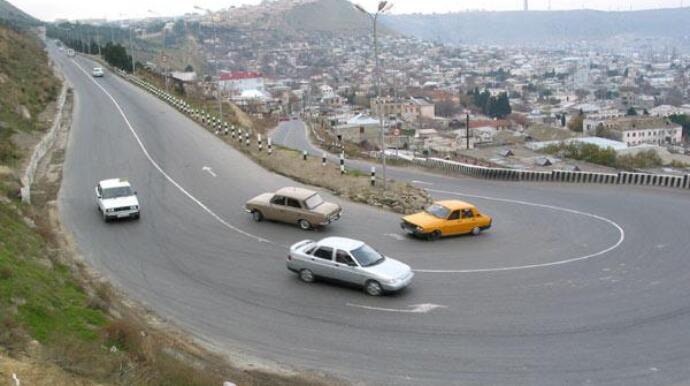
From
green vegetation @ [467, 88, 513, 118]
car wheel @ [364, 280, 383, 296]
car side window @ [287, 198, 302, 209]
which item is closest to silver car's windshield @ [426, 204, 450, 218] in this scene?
car side window @ [287, 198, 302, 209]

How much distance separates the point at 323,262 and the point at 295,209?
507 centimetres

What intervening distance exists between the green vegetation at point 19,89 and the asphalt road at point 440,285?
7771 millimetres

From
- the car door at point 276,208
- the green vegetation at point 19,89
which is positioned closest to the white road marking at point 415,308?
the car door at point 276,208

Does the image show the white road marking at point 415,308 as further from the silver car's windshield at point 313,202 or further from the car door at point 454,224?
the silver car's windshield at point 313,202

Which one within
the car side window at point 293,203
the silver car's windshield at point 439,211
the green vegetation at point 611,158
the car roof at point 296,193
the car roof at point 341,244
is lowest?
the green vegetation at point 611,158

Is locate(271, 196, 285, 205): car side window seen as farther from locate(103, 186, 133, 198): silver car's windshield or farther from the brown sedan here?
locate(103, 186, 133, 198): silver car's windshield

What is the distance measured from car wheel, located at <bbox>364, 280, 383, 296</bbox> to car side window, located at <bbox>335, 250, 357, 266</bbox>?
24.0 inches

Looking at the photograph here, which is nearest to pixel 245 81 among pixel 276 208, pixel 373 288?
pixel 276 208

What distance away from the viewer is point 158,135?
3822 cm

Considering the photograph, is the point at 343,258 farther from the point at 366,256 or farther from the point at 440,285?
the point at 440,285

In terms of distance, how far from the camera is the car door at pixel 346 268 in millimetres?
16219

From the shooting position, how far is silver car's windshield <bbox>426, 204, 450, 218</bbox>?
21220 mm

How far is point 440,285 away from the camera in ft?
55.0

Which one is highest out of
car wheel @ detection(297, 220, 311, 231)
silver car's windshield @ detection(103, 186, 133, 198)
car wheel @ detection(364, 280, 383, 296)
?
silver car's windshield @ detection(103, 186, 133, 198)
